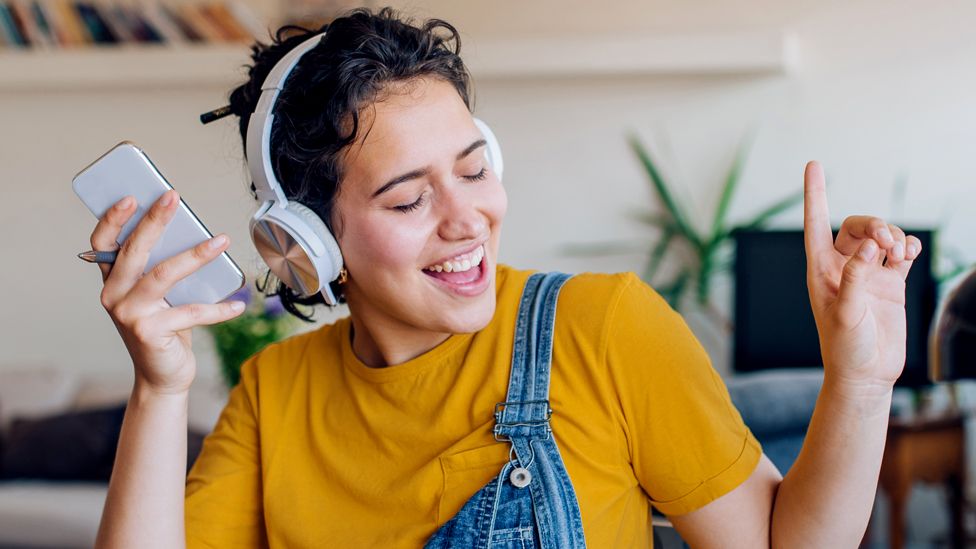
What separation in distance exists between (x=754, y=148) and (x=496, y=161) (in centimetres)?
297

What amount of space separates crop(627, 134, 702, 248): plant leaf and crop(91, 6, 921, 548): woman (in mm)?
2844

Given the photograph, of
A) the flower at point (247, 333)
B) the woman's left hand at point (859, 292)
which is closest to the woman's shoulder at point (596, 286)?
the woman's left hand at point (859, 292)

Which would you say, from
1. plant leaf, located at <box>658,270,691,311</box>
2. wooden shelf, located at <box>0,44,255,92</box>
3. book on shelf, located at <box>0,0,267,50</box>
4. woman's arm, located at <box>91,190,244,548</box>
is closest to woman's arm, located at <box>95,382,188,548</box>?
woman's arm, located at <box>91,190,244,548</box>

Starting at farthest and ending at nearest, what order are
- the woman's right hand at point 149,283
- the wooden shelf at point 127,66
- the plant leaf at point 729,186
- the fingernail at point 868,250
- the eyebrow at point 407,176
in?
1. the wooden shelf at point 127,66
2. the plant leaf at point 729,186
3. the eyebrow at point 407,176
4. the woman's right hand at point 149,283
5. the fingernail at point 868,250

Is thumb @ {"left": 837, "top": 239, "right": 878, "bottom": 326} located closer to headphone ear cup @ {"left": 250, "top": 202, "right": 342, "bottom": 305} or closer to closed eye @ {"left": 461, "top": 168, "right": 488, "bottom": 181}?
closed eye @ {"left": 461, "top": 168, "right": 488, "bottom": 181}

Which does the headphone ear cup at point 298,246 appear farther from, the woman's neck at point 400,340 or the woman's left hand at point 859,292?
the woman's left hand at point 859,292

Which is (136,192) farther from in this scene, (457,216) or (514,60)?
(514,60)

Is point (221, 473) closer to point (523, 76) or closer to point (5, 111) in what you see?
point (523, 76)

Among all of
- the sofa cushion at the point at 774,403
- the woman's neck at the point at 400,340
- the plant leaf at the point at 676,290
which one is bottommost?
the plant leaf at the point at 676,290

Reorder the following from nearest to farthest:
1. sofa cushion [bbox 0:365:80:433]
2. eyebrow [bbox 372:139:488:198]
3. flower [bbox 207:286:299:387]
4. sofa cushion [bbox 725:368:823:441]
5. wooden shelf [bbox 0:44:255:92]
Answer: eyebrow [bbox 372:139:488:198], sofa cushion [bbox 725:368:823:441], flower [bbox 207:286:299:387], wooden shelf [bbox 0:44:255:92], sofa cushion [bbox 0:365:80:433]

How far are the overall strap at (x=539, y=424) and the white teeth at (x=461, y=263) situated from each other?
0.08 m

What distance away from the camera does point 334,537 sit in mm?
1200

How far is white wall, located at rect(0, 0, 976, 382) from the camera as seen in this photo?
153 inches

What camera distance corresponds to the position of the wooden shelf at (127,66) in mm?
4230
